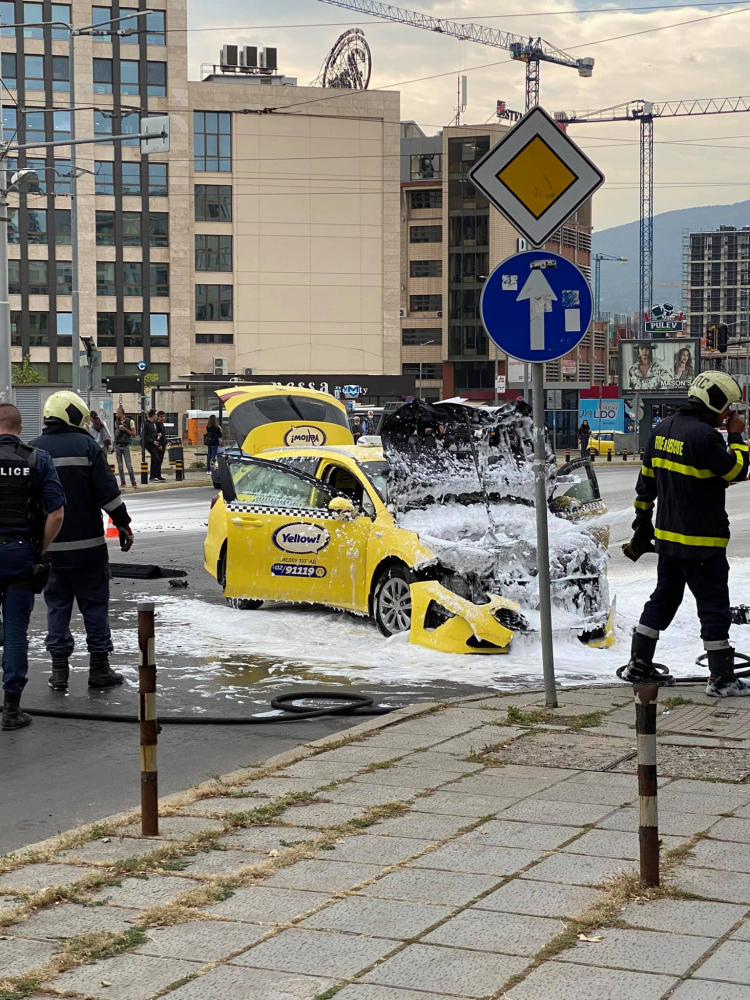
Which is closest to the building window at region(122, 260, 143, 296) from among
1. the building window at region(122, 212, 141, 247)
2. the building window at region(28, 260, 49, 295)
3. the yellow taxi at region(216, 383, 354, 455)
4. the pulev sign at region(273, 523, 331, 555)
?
the building window at region(122, 212, 141, 247)

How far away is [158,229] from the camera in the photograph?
8581cm

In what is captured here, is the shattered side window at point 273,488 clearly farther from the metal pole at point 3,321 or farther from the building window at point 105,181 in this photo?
the building window at point 105,181

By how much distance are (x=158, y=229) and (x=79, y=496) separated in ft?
261

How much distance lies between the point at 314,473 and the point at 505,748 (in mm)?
5695

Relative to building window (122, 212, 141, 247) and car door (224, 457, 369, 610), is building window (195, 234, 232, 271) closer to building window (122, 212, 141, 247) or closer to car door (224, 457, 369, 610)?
building window (122, 212, 141, 247)

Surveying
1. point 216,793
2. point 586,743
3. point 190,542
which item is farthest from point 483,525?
point 190,542

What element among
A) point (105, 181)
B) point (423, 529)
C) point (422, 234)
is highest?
point (105, 181)

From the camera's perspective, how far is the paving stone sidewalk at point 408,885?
3836mm

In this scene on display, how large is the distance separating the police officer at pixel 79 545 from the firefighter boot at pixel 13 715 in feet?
3.46

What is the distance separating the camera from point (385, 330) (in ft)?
290

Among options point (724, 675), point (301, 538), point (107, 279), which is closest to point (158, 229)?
point (107, 279)

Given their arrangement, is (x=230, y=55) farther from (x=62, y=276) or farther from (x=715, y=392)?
(x=715, y=392)

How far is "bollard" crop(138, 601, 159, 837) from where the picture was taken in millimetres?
5215

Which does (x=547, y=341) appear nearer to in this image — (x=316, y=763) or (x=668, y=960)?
(x=316, y=763)
